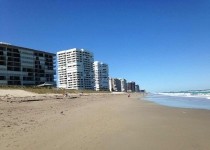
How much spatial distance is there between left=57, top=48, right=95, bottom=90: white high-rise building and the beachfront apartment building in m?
60.7

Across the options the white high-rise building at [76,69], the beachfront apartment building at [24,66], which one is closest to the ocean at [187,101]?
the beachfront apartment building at [24,66]

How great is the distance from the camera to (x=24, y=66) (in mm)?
98188

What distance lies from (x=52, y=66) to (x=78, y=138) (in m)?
104

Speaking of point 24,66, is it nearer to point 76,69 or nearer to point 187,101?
point 187,101

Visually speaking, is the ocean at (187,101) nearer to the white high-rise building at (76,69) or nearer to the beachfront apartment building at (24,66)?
the beachfront apartment building at (24,66)

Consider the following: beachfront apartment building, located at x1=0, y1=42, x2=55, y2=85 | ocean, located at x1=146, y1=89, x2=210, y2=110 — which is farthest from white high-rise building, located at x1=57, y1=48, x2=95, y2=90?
ocean, located at x1=146, y1=89, x2=210, y2=110

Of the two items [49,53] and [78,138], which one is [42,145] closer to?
[78,138]

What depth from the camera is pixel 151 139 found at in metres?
9.46

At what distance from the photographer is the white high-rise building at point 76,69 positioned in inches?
6787

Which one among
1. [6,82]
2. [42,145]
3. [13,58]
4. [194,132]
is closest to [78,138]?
[42,145]

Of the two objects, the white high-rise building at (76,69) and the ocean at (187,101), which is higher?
the white high-rise building at (76,69)

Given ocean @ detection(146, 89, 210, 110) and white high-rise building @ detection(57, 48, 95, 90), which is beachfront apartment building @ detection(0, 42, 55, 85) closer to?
ocean @ detection(146, 89, 210, 110)

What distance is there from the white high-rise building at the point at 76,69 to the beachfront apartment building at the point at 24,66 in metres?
60.7

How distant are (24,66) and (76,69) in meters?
76.9
